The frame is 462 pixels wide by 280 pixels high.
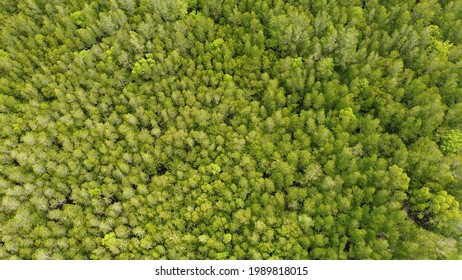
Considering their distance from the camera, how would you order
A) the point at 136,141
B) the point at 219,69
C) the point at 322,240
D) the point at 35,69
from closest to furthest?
the point at 322,240
the point at 136,141
the point at 219,69
the point at 35,69

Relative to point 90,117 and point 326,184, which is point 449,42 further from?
point 90,117

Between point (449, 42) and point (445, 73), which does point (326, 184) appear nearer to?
point (445, 73)

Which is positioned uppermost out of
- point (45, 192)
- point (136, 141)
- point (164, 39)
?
point (164, 39)

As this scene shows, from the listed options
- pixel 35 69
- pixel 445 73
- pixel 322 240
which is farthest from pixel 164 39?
pixel 445 73

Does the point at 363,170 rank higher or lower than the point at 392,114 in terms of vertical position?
lower

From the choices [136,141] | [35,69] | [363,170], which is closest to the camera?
[363,170]

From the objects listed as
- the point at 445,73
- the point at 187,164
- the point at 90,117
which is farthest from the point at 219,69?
the point at 445,73

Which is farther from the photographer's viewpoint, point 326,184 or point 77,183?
point 77,183
